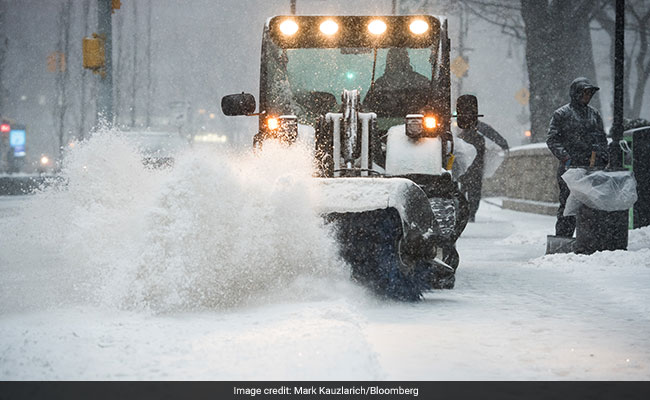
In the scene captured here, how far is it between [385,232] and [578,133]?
4635mm

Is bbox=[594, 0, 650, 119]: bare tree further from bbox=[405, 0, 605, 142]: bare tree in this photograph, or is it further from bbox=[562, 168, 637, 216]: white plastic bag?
bbox=[562, 168, 637, 216]: white plastic bag

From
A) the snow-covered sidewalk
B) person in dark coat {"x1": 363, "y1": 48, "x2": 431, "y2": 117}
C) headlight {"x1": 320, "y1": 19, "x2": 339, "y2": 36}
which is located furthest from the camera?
headlight {"x1": 320, "y1": 19, "x2": 339, "y2": 36}

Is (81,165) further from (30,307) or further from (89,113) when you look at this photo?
(89,113)

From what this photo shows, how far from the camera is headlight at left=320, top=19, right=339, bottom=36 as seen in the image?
807cm

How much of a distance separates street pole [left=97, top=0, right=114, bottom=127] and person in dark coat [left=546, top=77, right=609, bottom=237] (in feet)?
32.3

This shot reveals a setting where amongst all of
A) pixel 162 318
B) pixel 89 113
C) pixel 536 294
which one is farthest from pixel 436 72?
pixel 89 113

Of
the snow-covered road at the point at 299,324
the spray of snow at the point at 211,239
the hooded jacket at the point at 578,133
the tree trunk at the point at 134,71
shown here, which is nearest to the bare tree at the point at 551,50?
the hooded jacket at the point at 578,133

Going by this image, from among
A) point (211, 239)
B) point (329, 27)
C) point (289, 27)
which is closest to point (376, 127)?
point (329, 27)

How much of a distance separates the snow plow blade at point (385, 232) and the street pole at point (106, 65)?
11.6m

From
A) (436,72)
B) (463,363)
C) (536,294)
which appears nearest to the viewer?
(463,363)

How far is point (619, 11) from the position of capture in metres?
10.9

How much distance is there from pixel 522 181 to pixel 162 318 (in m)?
17.2

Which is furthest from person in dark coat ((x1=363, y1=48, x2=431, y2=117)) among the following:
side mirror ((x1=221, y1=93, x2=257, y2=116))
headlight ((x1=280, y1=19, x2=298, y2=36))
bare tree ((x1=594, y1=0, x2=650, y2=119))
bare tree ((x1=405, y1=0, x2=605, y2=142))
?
bare tree ((x1=594, y1=0, x2=650, y2=119))

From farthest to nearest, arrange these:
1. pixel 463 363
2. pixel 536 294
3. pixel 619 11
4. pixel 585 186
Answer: pixel 619 11
pixel 585 186
pixel 536 294
pixel 463 363
